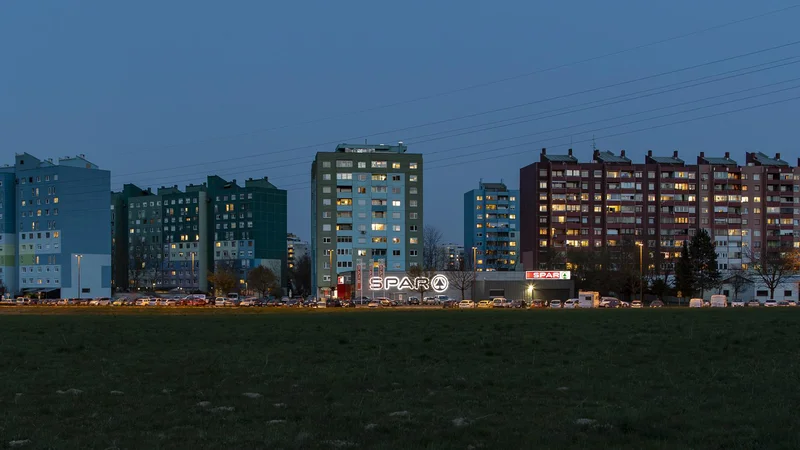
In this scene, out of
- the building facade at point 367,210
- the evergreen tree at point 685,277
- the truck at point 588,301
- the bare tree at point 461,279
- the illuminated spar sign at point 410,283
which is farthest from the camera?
the building facade at point 367,210

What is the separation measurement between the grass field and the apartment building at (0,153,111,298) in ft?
509

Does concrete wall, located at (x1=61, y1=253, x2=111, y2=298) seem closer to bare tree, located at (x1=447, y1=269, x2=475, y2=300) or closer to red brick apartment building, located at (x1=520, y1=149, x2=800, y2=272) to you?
bare tree, located at (x1=447, y1=269, x2=475, y2=300)

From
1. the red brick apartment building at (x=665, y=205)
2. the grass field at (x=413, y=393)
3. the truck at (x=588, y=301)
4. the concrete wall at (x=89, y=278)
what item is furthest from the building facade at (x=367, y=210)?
the grass field at (x=413, y=393)

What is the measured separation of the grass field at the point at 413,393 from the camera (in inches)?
491

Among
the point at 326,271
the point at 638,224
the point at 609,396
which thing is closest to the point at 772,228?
the point at 638,224

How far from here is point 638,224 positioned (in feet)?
643

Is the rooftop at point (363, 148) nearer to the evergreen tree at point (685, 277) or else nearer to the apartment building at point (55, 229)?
the apartment building at point (55, 229)

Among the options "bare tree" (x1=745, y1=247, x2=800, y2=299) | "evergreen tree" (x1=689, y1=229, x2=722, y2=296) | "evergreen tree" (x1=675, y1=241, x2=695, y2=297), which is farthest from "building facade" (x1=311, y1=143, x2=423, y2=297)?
"bare tree" (x1=745, y1=247, x2=800, y2=299)

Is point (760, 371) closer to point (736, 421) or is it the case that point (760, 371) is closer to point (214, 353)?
point (736, 421)

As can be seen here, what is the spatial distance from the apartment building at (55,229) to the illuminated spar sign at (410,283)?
3061 inches

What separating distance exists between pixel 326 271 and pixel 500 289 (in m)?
43.6

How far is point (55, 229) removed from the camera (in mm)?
Result: 172500

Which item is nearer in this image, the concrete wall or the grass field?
the grass field

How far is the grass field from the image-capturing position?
12.5 meters
